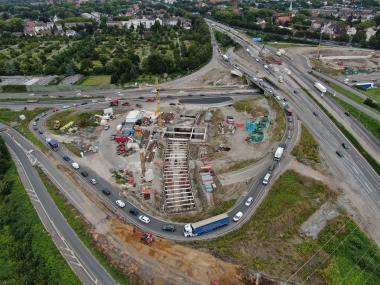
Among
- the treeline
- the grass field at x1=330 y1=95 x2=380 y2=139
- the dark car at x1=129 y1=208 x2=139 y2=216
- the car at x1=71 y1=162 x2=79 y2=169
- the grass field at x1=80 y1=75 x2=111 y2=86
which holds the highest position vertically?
the grass field at x1=330 y1=95 x2=380 y2=139

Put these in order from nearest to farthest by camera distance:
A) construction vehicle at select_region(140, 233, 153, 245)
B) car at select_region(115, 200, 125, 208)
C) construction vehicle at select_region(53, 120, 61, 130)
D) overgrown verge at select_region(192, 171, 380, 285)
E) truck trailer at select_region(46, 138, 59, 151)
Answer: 1. overgrown verge at select_region(192, 171, 380, 285)
2. construction vehicle at select_region(140, 233, 153, 245)
3. car at select_region(115, 200, 125, 208)
4. truck trailer at select_region(46, 138, 59, 151)
5. construction vehicle at select_region(53, 120, 61, 130)

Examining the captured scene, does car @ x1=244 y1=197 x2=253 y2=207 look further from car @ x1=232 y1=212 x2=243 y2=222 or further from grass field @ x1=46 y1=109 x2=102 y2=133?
grass field @ x1=46 y1=109 x2=102 y2=133

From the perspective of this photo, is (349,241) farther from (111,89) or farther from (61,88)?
(61,88)

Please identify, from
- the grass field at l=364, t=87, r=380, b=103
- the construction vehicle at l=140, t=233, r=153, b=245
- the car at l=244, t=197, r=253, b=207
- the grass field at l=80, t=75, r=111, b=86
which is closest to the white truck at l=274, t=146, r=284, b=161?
the car at l=244, t=197, r=253, b=207

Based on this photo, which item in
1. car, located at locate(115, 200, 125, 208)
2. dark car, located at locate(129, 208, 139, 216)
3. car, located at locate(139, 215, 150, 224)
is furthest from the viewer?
car, located at locate(115, 200, 125, 208)

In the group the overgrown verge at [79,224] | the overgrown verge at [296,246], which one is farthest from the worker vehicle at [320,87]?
the overgrown verge at [79,224]

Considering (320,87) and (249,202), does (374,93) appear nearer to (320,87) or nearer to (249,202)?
(320,87)

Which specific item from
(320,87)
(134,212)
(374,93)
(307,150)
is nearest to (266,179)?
(307,150)
